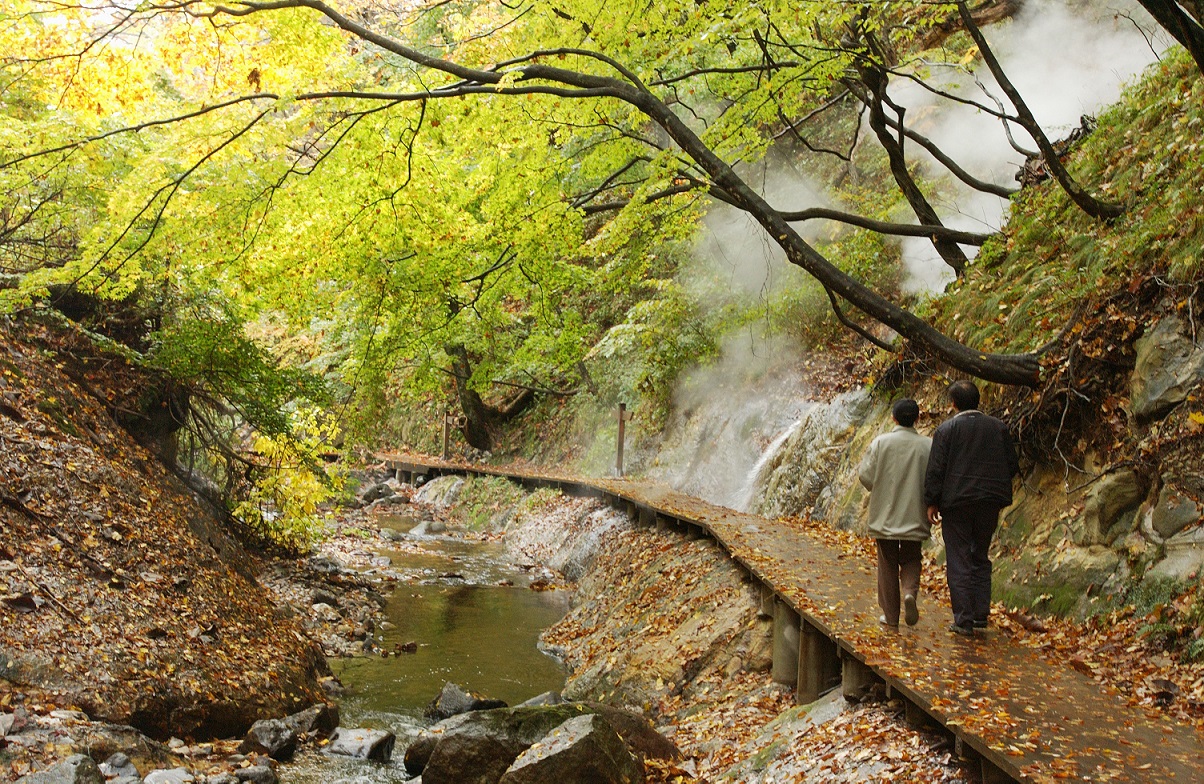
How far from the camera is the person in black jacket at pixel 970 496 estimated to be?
6355mm

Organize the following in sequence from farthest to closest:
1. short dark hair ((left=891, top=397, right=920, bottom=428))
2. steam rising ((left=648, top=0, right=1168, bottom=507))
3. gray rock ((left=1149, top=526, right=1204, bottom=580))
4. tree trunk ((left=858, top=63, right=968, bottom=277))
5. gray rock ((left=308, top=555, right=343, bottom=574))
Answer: steam rising ((left=648, top=0, right=1168, bottom=507)) < gray rock ((left=308, top=555, right=343, bottom=574)) < tree trunk ((left=858, top=63, right=968, bottom=277)) < short dark hair ((left=891, top=397, right=920, bottom=428)) < gray rock ((left=1149, top=526, right=1204, bottom=580))

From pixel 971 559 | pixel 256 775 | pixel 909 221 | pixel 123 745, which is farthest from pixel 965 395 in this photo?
pixel 909 221

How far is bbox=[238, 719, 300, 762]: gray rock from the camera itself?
6941mm

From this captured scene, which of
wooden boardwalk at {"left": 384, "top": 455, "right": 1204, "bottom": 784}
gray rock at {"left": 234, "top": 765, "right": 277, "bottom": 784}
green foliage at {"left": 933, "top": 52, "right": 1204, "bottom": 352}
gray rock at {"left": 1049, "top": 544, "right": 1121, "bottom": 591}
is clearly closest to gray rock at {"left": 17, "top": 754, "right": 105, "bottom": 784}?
gray rock at {"left": 234, "top": 765, "right": 277, "bottom": 784}

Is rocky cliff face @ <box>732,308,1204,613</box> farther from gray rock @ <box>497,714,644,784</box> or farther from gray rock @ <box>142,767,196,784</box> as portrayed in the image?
gray rock @ <box>142,767,196,784</box>

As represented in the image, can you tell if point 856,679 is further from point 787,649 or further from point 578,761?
point 578,761

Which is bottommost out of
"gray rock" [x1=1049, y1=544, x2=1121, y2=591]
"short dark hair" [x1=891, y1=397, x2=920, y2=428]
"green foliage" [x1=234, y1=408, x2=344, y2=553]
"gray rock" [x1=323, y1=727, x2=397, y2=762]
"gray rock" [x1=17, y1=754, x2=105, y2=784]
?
"gray rock" [x1=323, y1=727, x2=397, y2=762]

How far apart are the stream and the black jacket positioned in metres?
4.99

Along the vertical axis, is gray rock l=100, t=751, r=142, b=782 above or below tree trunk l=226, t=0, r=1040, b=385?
below

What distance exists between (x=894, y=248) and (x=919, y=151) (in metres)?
4.73

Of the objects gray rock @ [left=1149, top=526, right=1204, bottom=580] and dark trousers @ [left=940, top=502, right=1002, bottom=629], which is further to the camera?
dark trousers @ [left=940, top=502, right=1002, bottom=629]

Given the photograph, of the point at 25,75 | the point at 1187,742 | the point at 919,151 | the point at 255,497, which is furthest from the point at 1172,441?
the point at 919,151

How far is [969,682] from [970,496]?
1719 millimetres

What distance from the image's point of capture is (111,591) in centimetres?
734
